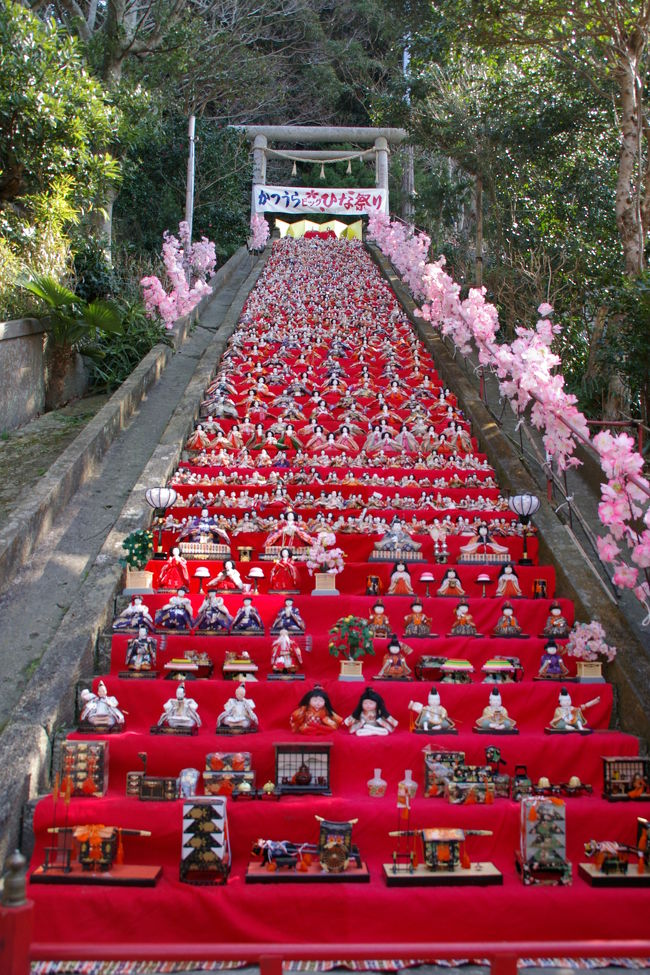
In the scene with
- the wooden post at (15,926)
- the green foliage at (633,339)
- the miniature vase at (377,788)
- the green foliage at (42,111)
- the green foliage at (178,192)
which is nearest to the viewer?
the wooden post at (15,926)

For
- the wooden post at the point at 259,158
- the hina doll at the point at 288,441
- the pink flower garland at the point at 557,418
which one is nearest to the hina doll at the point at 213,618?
the pink flower garland at the point at 557,418

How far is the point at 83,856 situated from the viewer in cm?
498

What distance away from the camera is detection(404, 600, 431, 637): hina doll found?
23.4 ft

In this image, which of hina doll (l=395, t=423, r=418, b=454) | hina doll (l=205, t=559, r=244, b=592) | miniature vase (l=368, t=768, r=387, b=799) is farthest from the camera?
hina doll (l=395, t=423, r=418, b=454)

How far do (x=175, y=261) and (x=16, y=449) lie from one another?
→ 5.95m

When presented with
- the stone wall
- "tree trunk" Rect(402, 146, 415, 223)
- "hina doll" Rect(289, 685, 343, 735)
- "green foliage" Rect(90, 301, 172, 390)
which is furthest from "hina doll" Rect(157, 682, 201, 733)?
"tree trunk" Rect(402, 146, 415, 223)

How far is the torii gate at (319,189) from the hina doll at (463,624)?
971 inches

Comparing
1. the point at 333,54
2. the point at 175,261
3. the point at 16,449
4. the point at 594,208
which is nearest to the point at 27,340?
the point at 16,449

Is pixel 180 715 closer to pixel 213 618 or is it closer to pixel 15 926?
pixel 213 618

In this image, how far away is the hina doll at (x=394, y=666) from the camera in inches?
260

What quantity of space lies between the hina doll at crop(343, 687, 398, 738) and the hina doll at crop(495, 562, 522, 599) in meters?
1.98

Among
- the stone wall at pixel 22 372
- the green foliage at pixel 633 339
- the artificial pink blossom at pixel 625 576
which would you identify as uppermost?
the green foliage at pixel 633 339

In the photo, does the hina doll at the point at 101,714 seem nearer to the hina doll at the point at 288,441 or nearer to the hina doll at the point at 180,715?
the hina doll at the point at 180,715

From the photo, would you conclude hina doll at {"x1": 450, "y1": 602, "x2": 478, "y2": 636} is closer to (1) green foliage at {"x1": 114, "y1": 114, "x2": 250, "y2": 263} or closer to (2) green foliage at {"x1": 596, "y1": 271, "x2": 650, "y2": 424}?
(2) green foliage at {"x1": 596, "y1": 271, "x2": 650, "y2": 424}
